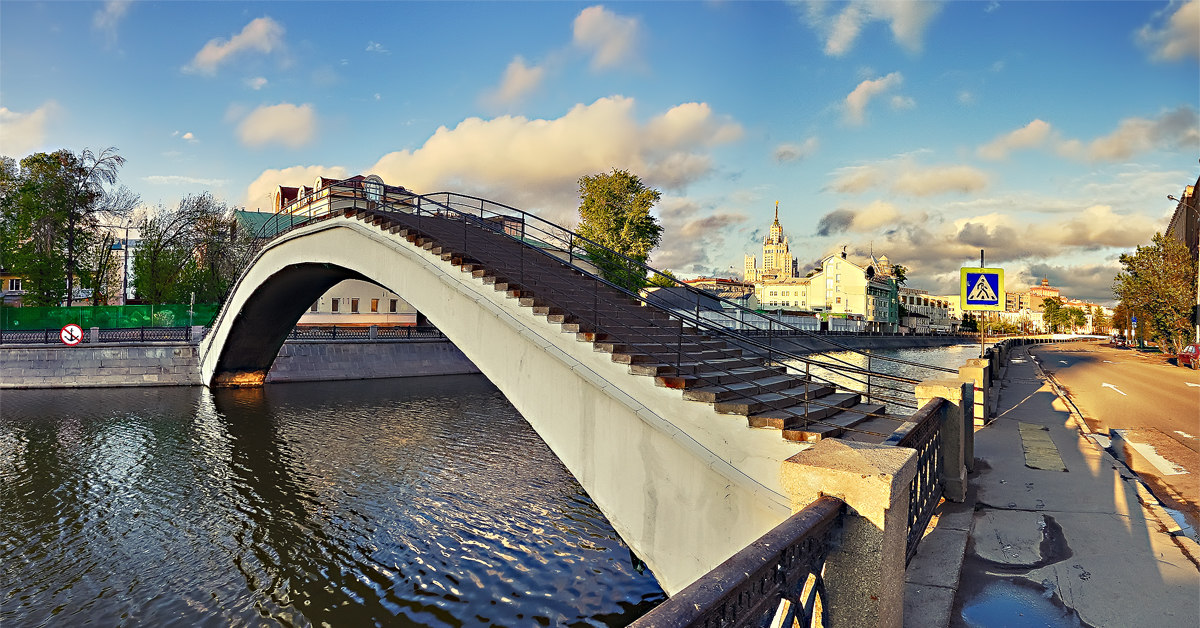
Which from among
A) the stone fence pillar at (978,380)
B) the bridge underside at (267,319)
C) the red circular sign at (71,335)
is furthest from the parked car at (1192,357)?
the red circular sign at (71,335)

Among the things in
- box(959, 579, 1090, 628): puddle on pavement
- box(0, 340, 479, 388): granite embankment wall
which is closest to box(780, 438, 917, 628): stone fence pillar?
box(959, 579, 1090, 628): puddle on pavement

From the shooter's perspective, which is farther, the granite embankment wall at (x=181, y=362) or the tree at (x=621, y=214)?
the tree at (x=621, y=214)

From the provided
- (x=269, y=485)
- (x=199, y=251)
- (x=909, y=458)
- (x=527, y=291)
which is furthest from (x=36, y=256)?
(x=909, y=458)

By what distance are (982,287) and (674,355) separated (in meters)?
8.24

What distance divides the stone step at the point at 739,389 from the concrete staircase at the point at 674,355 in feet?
0.04

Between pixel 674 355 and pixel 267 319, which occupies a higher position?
pixel 267 319

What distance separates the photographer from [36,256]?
37844 millimetres

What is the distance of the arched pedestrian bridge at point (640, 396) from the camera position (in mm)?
6422

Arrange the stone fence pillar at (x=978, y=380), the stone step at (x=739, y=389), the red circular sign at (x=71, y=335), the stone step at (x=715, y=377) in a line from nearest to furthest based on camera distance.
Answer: the stone step at (x=739, y=389) < the stone step at (x=715, y=377) < the stone fence pillar at (x=978, y=380) < the red circular sign at (x=71, y=335)

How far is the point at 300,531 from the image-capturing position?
1073cm

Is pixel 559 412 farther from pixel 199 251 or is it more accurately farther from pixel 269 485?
pixel 199 251

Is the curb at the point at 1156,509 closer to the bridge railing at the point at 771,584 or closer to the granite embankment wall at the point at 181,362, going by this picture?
the bridge railing at the point at 771,584

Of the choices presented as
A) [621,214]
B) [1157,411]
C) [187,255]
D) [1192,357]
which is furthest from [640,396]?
[187,255]

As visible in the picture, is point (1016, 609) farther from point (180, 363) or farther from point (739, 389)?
point (180, 363)
